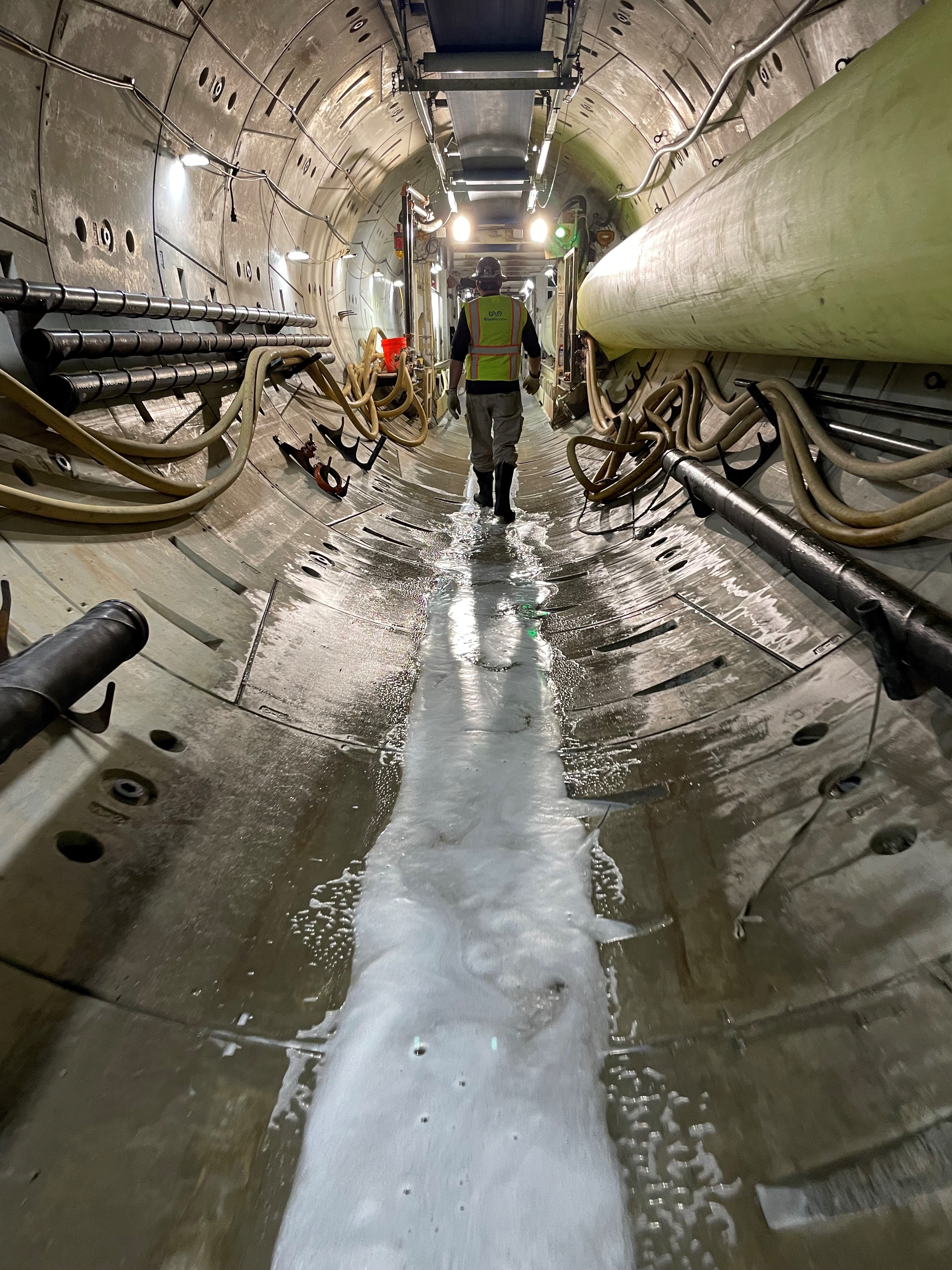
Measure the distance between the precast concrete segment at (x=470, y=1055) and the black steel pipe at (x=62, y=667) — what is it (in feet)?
2.66

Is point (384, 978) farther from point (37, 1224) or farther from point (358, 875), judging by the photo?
point (37, 1224)

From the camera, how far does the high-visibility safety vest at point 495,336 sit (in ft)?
15.7

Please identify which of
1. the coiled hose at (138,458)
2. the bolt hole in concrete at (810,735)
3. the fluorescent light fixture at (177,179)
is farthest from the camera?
the fluorescent light fixture at (177,179)

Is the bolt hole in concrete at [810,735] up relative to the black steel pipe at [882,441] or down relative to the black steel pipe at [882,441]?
down

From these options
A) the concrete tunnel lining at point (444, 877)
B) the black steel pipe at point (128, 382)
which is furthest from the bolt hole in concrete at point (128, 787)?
the black steel pipe at point (128, 382)

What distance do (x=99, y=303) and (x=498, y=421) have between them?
289 cm

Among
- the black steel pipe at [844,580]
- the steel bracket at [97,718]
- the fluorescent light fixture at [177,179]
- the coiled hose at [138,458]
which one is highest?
the fluorescent light fixture at [177,179]

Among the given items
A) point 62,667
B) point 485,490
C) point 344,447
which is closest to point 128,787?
point 62,667

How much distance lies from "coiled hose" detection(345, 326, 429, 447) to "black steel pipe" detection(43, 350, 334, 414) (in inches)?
71.9

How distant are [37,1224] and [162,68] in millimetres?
4589

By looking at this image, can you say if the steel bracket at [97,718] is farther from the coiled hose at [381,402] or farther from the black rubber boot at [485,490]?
the coiled hose at [381,402]

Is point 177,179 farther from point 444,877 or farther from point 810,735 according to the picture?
point 810,735

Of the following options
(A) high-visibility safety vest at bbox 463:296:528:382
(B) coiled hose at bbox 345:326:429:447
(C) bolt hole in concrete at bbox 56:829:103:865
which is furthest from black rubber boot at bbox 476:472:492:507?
(C) bolt hole in concrete at bbox 56:829:103:865

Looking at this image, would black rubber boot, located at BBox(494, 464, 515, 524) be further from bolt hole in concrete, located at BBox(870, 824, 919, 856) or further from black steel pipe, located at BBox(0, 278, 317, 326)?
bolt hole in concrete, located at BBox(870, 824, 919, 856)
